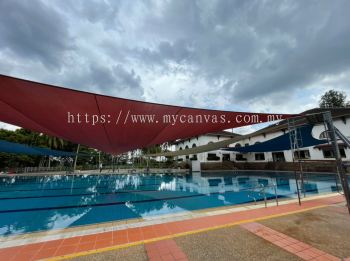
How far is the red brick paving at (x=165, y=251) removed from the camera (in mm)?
2422

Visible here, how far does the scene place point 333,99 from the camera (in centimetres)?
2622

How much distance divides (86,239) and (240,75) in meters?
8.88

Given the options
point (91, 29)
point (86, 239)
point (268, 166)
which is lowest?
point (86, 239)

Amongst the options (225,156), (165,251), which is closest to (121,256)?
(165,251)

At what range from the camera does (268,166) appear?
2214 centimetres

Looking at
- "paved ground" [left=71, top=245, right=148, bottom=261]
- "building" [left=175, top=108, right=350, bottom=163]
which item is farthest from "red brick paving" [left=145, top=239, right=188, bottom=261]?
"building" [left=175, top=108, right=350, bottom=163]

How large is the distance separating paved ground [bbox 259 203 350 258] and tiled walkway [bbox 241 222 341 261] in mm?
126

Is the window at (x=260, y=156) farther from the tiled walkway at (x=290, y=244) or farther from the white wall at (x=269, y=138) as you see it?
the tiled walkway at (x=290, y=244)

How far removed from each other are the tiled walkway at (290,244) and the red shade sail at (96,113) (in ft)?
7.92

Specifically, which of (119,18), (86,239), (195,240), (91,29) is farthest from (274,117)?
(91,29)

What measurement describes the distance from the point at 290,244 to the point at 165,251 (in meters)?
1.86

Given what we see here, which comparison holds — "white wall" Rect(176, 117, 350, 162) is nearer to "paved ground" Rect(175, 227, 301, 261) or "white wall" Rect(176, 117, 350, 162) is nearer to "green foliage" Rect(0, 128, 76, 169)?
"paved ground" Rect(175, 227, 301, 261)

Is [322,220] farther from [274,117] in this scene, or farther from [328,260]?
[274,117]

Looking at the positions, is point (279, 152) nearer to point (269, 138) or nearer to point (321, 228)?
point (269, 138)
